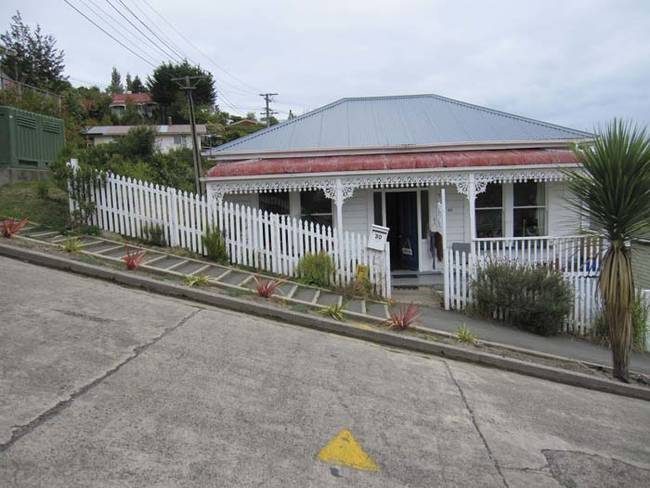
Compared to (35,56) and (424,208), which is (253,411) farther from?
(35,56)

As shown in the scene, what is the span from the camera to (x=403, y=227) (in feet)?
45.4

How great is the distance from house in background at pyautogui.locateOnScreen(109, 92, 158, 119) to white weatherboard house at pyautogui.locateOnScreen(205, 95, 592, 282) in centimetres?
5637

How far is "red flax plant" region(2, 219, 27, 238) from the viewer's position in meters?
8.38

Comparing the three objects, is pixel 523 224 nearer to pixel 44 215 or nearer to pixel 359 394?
pixel 359 394

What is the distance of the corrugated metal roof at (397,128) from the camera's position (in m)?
13.2

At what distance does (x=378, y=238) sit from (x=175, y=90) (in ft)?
190

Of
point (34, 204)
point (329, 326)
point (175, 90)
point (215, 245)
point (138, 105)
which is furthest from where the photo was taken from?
point (138, 105)

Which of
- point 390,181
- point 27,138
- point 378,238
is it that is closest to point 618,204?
point 378,238

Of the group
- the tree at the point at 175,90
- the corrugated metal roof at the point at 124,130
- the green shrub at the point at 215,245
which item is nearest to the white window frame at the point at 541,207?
the green shrub at the point at 215,245

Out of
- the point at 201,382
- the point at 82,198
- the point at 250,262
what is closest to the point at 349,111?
the point at 250,262

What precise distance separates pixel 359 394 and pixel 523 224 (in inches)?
393

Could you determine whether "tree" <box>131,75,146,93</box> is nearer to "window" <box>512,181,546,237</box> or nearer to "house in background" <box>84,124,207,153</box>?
"house in background" <box>84,124,207,153</box>

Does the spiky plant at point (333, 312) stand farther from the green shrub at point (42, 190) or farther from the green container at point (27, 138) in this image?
the green container at point (27, 138)

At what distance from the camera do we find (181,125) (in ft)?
196
